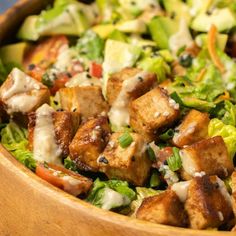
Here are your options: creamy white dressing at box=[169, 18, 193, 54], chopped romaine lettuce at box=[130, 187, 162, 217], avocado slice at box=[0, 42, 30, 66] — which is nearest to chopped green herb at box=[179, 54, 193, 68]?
creamy white dressing at box=[169, 18, 193, 54]

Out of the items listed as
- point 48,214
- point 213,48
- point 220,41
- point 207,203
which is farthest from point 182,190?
point 220,41

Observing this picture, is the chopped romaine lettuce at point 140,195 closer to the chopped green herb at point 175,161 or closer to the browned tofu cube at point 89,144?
the chopped green herb at point 175,161

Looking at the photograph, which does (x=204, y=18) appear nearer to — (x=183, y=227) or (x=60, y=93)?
(x=60, y=93)

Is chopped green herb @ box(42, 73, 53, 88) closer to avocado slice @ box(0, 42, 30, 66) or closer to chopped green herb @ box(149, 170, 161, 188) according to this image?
avocado slice @ box(0, 42, 30, 66)

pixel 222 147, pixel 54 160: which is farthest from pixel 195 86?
pixel 54 160

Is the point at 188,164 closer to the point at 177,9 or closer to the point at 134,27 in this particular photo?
the point at 134,27

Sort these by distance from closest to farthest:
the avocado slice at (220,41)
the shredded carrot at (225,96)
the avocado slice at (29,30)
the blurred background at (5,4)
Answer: the shredded carrot at (225,96) → the avocado slice at (220,41) → the avocado slice at (29,30) → the blurred background at (5,4)

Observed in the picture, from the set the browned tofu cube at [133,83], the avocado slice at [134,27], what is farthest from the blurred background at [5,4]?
the browned tofu cube at [133,83]
